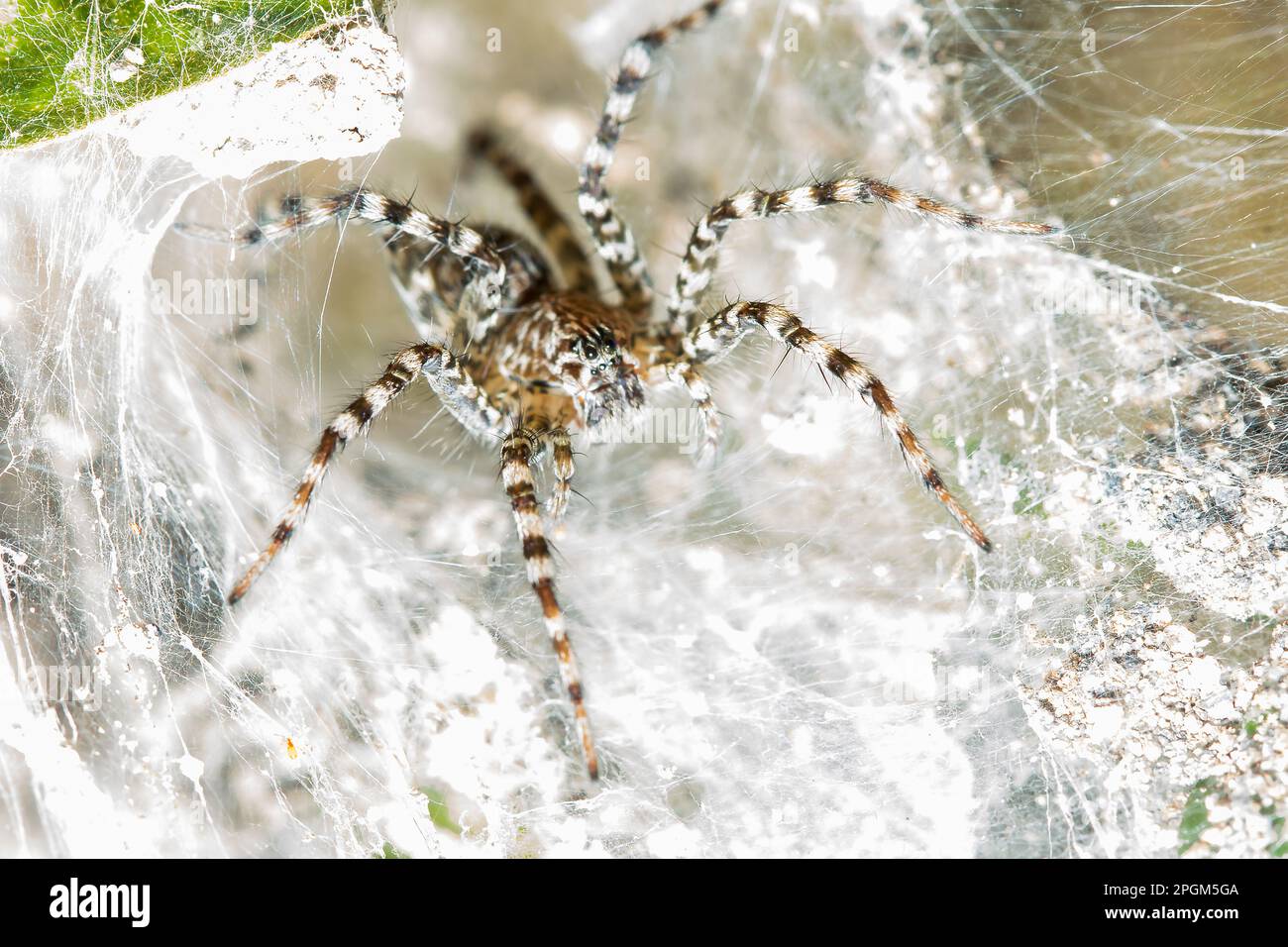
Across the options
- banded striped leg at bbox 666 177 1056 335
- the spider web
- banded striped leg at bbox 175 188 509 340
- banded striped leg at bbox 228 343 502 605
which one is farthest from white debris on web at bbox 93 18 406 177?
banded striped leg at bbox 666 177 1056 335

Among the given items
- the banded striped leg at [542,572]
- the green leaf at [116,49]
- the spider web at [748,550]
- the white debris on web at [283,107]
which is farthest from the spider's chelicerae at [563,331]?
the green leaf at [116,49]

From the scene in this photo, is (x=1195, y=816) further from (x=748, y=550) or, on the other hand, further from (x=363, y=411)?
(x=363, y=411)

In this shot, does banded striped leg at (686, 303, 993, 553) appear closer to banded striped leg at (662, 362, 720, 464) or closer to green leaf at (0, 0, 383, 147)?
banded striped leg at (662, 362, 720, 464)

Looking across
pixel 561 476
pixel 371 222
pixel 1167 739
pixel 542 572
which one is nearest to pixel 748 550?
pixel 561 476

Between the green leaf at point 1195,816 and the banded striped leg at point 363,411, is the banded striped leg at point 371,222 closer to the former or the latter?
the banded striped leg at point 363,411

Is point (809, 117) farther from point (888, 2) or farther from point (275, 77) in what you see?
point (275, 77)

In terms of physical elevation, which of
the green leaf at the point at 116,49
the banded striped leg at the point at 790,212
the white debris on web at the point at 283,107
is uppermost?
the green leaf at the point at 116,49

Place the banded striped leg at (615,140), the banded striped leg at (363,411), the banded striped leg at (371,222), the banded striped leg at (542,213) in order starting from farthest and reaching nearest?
the banded striped leg at (542,213) → the banded striped leg at (615,140) → the banded striped leg at (371,222) → the banded striped leg at (363,411)
